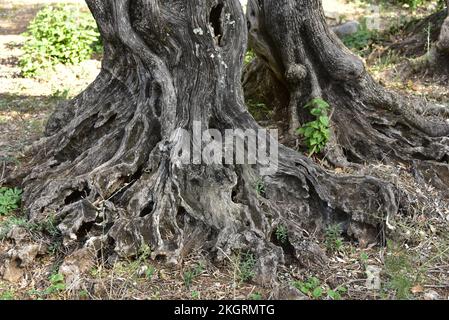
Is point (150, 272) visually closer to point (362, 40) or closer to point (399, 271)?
point (399, 271)

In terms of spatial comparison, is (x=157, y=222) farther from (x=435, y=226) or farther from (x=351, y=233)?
(x=435, y=226)

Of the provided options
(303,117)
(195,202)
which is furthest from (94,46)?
(195,202)

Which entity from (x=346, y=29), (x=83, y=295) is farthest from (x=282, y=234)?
(x=346, y=29)

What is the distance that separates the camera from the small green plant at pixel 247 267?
4.85m

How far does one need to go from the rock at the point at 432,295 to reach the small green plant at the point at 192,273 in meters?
1.80

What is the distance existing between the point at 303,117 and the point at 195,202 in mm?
1907

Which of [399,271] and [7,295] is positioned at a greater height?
[399,271]

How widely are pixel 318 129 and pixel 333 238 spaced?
4.38ft

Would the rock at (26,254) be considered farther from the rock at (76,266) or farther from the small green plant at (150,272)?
the small green plant at (150,272)

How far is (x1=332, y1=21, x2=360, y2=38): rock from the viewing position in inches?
477

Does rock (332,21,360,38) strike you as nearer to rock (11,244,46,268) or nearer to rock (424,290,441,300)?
rock (424,290,441,300)

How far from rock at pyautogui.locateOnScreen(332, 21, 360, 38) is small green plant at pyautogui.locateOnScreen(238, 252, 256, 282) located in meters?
8.07

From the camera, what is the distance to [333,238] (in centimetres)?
544

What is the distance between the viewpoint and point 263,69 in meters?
7.79
